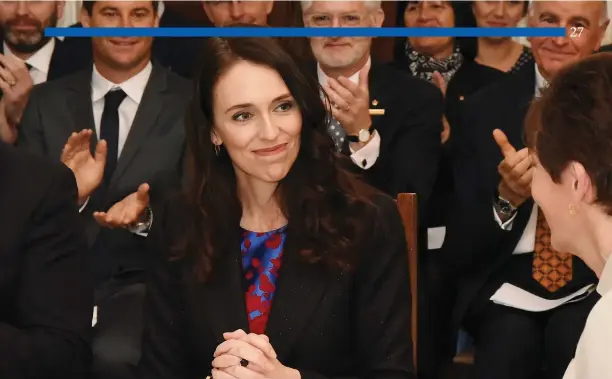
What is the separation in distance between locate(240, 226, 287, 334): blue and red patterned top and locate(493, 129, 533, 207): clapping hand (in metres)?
0.70

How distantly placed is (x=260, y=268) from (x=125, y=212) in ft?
2.28

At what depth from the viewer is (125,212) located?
2592mm

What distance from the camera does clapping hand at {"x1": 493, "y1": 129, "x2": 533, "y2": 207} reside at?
2.42 metres

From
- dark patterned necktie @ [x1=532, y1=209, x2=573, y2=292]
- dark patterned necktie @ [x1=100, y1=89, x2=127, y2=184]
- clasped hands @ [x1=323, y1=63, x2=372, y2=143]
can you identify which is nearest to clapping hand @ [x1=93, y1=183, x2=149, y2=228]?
dark patterned necktie @ [x1=100, y1=89, x2=127, y2=184]

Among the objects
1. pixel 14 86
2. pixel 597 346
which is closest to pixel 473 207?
pixel 597 346

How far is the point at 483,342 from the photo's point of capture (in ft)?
8.15

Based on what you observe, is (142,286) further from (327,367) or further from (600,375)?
(600,375)

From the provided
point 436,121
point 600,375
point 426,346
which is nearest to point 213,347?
point 426,346

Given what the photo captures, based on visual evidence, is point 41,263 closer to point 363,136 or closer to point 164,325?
point 164,325

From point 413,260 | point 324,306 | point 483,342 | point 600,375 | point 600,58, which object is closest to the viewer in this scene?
point 600,375

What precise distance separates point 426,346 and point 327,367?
0.63m

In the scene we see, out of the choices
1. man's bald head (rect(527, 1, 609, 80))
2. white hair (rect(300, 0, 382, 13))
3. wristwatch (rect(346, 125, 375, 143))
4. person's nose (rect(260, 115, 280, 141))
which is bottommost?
wristwatch (rect(346, 125, 375, 143))

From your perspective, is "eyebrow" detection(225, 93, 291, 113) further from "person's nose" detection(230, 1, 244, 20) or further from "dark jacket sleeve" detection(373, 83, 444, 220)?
"person's nose" detection(230, 1, 244, 20)

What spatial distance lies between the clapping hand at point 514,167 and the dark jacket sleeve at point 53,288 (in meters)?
1.14
